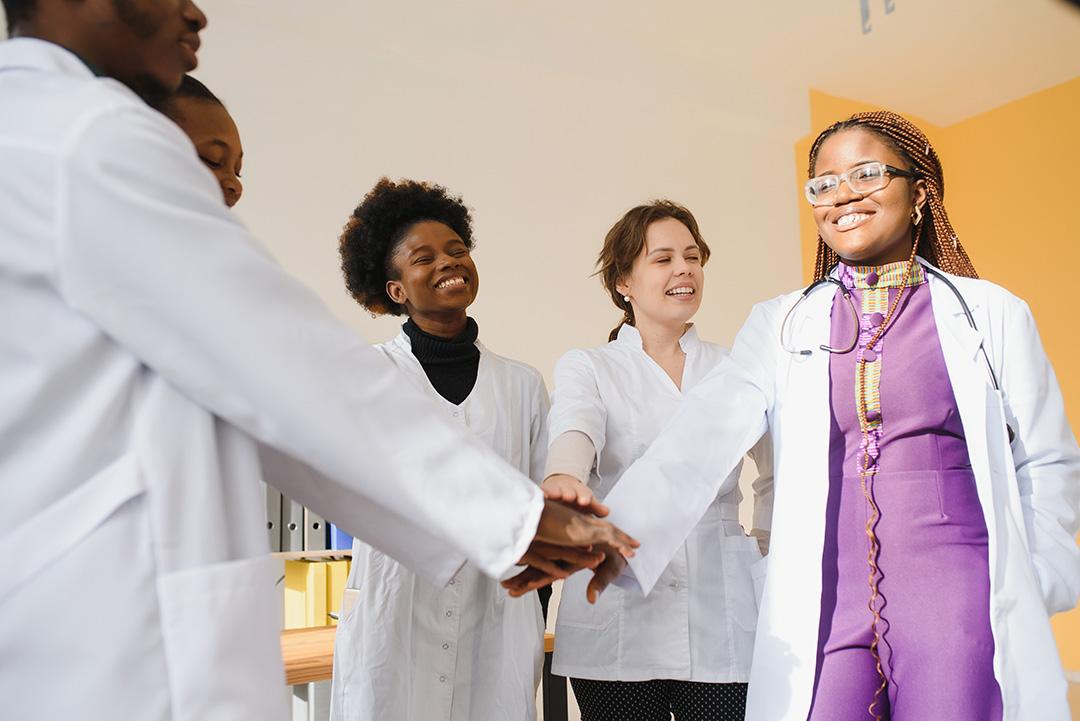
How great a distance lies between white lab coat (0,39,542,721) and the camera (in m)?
0.83

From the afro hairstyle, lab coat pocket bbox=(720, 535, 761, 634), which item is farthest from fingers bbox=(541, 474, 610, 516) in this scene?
the afro hairstyle

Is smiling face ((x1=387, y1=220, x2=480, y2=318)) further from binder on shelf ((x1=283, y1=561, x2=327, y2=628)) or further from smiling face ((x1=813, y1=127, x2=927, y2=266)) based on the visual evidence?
binder on shelf ((x1=283, y1=561, x2=327, y2=628))

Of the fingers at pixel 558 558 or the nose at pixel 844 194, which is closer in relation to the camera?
the fingers at pixel 558 558

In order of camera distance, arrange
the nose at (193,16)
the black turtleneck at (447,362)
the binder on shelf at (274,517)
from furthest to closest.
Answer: the binder on shelf at (274,517) → the black turtleneck at (447,362) → the nose at (193,16)

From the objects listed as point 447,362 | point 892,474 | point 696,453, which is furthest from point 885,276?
point 447,362

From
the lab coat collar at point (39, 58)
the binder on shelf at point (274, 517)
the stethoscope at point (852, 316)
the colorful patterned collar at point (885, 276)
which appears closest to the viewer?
the lab coat collar at point (39, 58)

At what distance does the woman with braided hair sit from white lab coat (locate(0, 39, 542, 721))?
2.38 feet

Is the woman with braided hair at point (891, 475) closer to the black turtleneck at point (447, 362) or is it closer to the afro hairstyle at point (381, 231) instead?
the black turtleneck at point (447, 362)

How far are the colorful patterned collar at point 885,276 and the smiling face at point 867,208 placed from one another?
1.0 inches

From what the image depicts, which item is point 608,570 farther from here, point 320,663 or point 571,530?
point 320,663

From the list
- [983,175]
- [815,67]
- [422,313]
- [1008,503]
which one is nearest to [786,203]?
[815,67]

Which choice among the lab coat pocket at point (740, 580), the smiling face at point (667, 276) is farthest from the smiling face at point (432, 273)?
the lab coat pocket at point (740, 580)

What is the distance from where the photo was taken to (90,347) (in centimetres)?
88

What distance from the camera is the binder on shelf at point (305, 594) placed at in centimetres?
313
